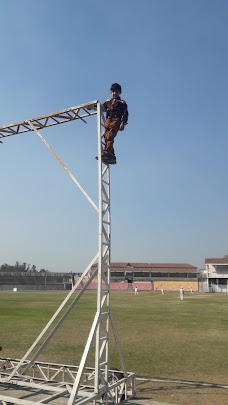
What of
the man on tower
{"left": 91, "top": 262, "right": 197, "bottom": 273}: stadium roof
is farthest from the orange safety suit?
{"left": 91, "top": 262, "right": 197, "bottom": 273}: stadium roof

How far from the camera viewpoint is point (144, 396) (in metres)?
9.05

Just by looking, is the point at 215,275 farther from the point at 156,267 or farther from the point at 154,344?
the point at 154,344

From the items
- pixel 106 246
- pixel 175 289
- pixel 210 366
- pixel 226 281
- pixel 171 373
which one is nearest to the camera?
pixel 106 246

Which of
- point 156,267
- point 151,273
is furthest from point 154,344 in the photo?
point 156,267

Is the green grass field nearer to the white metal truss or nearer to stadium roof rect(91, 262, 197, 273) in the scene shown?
the white metal truss

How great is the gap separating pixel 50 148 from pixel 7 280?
323ft

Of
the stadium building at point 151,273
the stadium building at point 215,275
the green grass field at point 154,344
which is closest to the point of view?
the green grass field at point 154,344

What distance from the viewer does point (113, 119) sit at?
8.15 metres

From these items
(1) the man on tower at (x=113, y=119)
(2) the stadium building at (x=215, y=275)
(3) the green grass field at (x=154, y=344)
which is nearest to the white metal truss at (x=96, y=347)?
(1) the man on tower at (x=113, y=119)

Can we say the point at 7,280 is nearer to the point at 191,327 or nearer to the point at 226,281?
the point at 226,281

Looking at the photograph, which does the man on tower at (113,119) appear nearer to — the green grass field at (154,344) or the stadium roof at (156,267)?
the green grass field at (154,344)

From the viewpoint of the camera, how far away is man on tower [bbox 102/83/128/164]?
8.09 m

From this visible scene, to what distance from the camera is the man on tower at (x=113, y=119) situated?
8.09 meters

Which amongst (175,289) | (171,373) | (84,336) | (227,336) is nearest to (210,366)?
(171,373)
